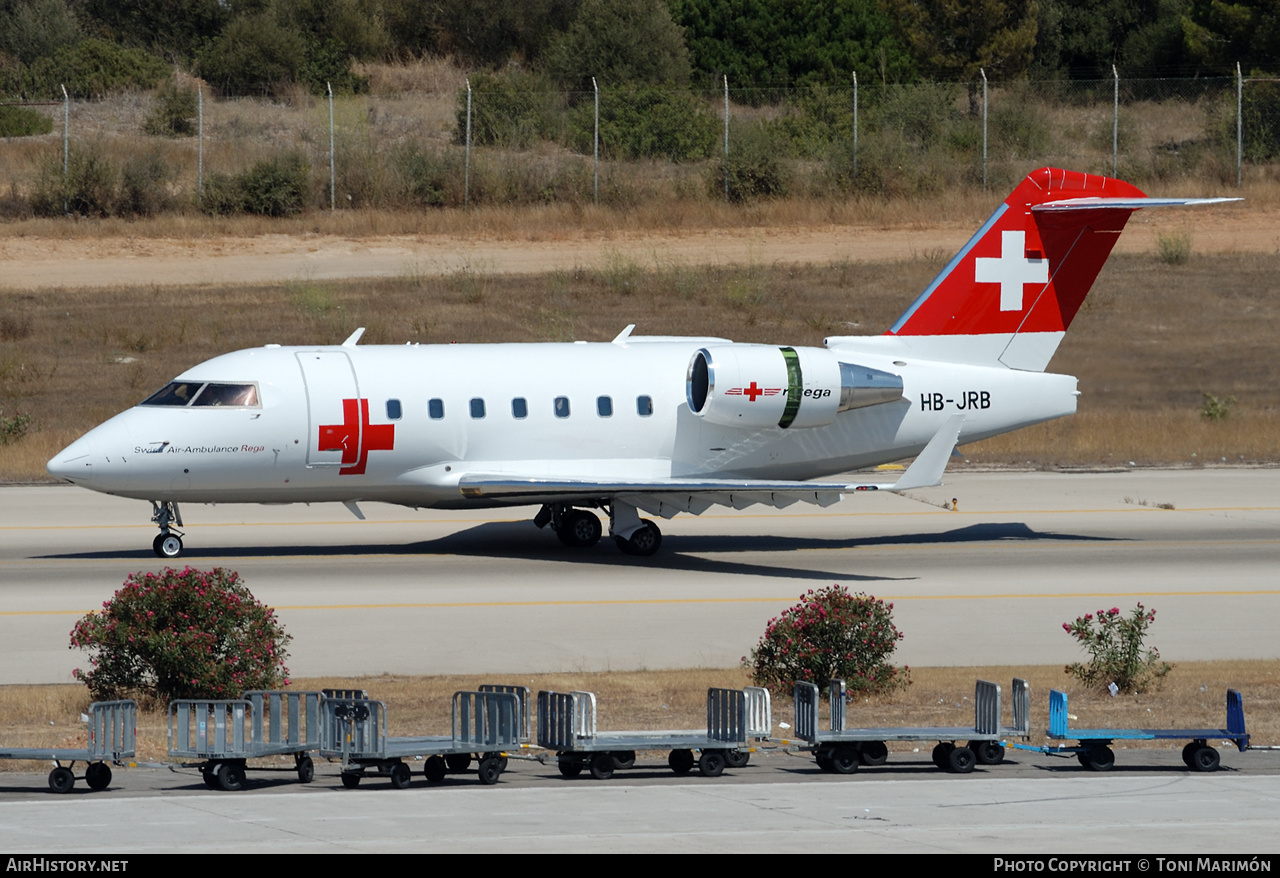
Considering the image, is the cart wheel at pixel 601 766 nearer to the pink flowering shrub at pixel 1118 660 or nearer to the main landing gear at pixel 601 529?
the pink flowering shrub at pixel 1118 660

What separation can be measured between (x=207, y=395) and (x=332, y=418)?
6.43 feet

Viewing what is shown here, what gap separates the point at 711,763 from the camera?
13.6m

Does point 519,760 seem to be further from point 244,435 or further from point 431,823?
point 244,435

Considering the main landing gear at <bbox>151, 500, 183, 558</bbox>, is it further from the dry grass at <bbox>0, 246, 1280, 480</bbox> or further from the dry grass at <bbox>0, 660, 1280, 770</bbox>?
the dry grass at <bbox>0, 246, 1280, 480</bbox>

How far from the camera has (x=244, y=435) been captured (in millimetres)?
25516

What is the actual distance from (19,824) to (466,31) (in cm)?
7795

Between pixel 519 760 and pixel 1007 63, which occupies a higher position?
pixel 1007 63

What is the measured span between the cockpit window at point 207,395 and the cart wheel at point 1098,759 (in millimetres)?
15506

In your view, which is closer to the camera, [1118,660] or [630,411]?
[1118,660]

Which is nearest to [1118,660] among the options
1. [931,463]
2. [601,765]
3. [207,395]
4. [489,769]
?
[931,463]

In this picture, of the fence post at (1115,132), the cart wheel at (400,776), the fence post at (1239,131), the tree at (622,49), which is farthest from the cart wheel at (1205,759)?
the tree at (622,49)

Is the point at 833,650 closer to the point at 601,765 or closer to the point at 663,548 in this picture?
the point at 601,765

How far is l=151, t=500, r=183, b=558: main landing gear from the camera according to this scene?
1038 inches

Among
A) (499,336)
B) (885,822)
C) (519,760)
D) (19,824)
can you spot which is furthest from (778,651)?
(499,336)
